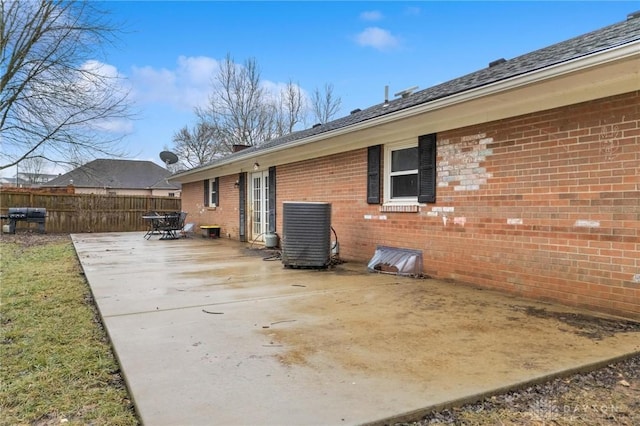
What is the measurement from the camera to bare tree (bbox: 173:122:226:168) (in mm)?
32906

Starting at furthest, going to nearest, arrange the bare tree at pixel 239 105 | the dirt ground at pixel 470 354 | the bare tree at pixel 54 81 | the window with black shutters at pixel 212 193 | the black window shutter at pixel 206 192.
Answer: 1. the bare tree at pixel 239 105
2. the black window shutter at pixel 206 192
3. the window with black shutters at pixel 212 193
4. the bare tree at pixel 54 81
5. the dirt ground at pixel 470 354

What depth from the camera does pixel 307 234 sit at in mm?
7176

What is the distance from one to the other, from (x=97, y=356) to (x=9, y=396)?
0.69 meters

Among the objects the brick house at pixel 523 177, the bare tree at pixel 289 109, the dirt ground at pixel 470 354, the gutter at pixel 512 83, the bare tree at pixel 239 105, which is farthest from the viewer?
the bare tree at pixel 289 109

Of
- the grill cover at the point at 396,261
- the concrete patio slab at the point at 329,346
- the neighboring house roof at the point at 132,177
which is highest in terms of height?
the neighboring house roof at the point at 132,177

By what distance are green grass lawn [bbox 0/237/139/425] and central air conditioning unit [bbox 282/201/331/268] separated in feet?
10.7

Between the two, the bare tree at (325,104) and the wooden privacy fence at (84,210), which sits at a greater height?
the bare tree at (325,104)

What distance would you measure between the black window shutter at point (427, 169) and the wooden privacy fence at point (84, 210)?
49.1 ft

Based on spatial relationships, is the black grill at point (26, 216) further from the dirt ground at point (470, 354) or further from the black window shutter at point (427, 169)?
the black window shutter at point (427, 169)

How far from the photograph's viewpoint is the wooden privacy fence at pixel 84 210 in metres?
18.3

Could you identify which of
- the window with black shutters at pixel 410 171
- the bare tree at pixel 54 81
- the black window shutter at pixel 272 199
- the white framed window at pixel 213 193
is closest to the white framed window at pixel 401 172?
the window with black shutters at pixel 410 171

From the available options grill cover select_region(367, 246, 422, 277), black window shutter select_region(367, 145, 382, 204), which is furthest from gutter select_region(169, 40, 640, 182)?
grill cover select_region(367, 246, 422, 277)

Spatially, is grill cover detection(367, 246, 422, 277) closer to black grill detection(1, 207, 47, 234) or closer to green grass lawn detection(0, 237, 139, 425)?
green grass lawn detection(0, 237, 139, 425)

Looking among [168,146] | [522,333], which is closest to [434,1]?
[522,333]
